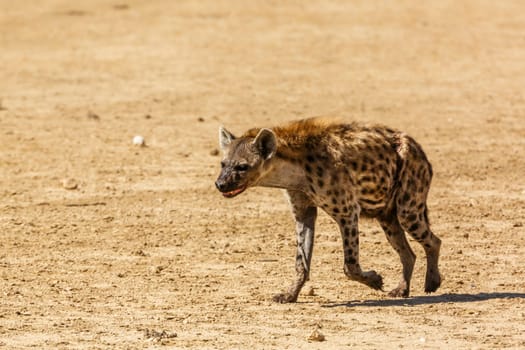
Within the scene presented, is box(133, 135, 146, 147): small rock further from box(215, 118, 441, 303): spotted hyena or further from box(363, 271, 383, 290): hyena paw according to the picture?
box(363, 271, 383, 290): hyena paw

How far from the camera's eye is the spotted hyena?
370 inches

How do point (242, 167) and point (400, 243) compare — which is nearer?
point (242, 167)

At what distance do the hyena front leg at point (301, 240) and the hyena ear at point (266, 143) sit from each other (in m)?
0.37

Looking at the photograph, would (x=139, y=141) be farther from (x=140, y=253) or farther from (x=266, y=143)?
(x=266, y=143)

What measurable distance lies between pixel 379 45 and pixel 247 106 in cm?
396

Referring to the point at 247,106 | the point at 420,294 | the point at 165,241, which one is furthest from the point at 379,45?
the point at 420,294

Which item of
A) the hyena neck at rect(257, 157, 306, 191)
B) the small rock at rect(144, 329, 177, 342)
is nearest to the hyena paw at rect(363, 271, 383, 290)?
the hyena neck at rect(257, 157, 306, 191)

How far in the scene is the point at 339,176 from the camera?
9438 mm

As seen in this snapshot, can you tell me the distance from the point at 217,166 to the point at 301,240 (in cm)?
441

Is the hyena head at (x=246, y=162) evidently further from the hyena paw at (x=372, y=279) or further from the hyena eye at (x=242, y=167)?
the hyena paw at (x=372, y=279)

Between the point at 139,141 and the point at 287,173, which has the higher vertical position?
the point at 287,173

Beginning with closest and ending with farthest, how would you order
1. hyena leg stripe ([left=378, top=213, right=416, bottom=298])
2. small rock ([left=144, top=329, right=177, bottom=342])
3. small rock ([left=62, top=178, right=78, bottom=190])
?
small rock ([left=144, top=329, right=177, bottom=342]), hyena leg stripe ([left=378, top=213, right=416, bottom=298]), small rock ([left=62, top=178, right=78, bottom=190])

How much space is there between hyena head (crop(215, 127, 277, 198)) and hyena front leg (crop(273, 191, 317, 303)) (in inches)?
13.4

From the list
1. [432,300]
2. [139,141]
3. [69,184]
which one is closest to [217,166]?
[139,141]
